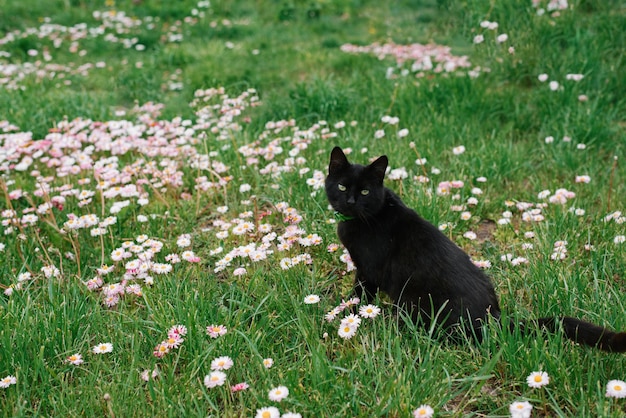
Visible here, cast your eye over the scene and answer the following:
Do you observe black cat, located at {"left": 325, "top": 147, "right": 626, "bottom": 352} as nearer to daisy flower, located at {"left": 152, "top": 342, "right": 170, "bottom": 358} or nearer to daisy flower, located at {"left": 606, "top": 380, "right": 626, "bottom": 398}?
daisy flower, located at {"left": 606, "top": 380, "right": 626, "bottom": 398}

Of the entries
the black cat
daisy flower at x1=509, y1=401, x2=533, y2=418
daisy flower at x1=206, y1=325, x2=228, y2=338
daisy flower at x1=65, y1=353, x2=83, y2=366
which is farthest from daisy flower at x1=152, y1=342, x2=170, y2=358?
daisy flower at x1=509, y1=401, x2=533, y2=418

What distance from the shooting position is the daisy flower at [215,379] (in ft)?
7.58

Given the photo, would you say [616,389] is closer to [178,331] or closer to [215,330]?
[215,330]

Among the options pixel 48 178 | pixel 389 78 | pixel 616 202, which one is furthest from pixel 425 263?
pixel 389 78

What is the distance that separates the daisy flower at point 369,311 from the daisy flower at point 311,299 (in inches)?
9.4

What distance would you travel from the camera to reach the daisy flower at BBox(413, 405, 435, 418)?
2.09 m

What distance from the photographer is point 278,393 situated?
224 cm

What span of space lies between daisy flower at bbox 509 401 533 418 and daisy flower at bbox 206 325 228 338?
4.03 ft

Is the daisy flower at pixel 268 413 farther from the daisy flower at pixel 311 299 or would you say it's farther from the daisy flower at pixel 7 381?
the daisy flower at pixel 7 381

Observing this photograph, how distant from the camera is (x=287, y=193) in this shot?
13.8 ft

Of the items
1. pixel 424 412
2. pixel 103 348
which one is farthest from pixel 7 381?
pixel 424 412

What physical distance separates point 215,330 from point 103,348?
19.8 inches

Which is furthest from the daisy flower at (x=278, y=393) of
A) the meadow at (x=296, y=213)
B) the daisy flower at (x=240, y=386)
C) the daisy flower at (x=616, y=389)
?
the daisy flower at (x=616, y=389)

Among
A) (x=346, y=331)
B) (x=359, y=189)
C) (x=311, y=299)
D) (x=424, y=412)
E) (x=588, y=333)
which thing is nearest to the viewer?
(x=424, y=412)
